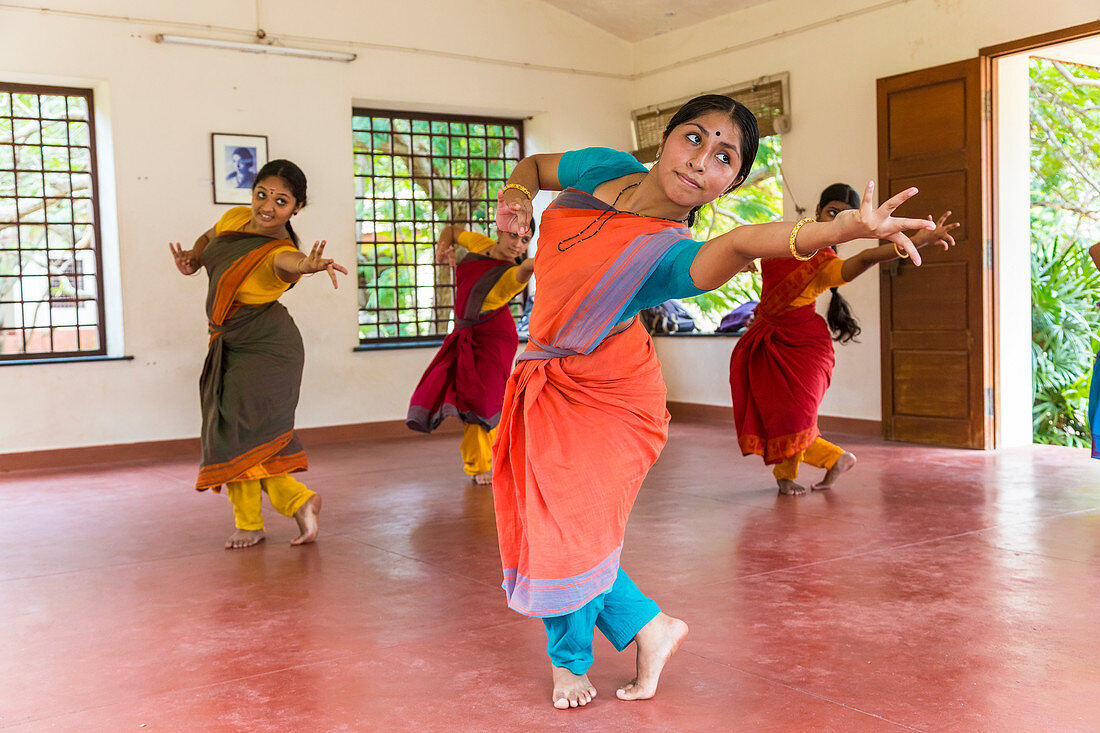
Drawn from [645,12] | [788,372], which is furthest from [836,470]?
[645,12]

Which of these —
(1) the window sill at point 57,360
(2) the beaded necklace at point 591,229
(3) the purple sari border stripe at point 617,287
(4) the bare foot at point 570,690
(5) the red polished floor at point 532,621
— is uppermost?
(2) the beaded necklace at point 591,229

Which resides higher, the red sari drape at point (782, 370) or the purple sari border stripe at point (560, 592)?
the red sari drape at point (782, 370)

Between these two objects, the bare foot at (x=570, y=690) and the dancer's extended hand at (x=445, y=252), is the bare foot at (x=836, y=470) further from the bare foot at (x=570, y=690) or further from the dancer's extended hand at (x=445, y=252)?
the bare foot at (x=570, y=690)

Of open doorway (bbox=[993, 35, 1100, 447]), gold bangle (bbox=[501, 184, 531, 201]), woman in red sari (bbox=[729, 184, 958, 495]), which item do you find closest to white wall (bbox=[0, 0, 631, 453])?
woman in red sari (bbox=[729, 184, 958, 495])

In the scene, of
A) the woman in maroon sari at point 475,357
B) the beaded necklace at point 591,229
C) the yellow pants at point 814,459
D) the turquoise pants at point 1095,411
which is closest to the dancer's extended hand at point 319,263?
the beaded necklace at point 591,229

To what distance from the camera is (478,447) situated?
543cm

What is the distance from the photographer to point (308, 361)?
7246mm

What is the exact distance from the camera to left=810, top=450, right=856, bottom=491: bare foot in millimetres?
4883

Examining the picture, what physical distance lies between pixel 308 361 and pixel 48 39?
260cm

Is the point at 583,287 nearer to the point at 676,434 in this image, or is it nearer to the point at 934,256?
the point at 934,256

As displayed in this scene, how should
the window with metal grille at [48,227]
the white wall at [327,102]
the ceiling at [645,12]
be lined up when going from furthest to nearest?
the ceiling at [645,12]
the window with metal grille at [48,227]
the white wall at [327,102]

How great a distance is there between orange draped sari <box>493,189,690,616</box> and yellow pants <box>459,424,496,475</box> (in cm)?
314

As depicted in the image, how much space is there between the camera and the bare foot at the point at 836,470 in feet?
16.0

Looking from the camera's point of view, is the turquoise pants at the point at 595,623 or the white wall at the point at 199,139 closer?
the turquoise pants at the point at 595,623
